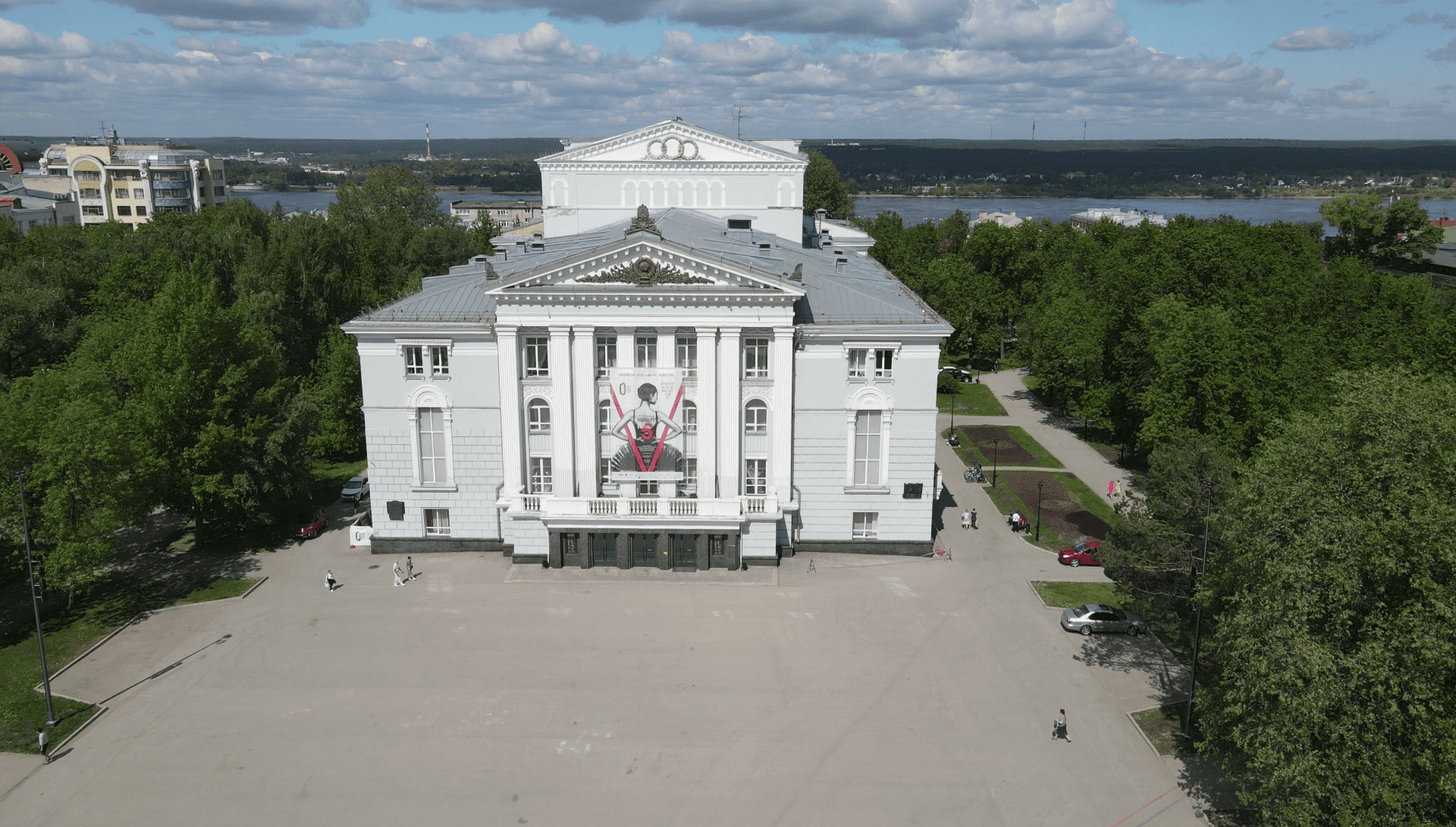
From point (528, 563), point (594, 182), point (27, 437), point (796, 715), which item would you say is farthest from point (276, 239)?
point (796, 715)

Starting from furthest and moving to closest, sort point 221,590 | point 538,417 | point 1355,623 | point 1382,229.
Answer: point 1382,229 → point 538,417 → point 221,590 → point 1355,623

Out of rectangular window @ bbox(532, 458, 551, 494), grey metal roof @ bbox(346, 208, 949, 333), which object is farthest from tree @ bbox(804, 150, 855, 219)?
rectangular window @ bbox(532, 458, 551, 494)

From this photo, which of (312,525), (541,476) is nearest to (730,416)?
(541,476)

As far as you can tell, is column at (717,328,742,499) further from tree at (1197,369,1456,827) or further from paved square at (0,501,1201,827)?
tree at (1197,369,1456,827)

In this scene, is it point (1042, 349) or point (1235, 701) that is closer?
point (1235, 701)

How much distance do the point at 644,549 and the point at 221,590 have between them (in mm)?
21541

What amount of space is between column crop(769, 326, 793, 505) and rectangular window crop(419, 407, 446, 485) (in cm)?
1789

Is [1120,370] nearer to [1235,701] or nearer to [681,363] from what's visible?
[681,363]

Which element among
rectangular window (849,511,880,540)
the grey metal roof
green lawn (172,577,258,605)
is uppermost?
the grey metal roof

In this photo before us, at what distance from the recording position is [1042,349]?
84.6 metres

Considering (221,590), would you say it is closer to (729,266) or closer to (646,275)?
(646,275)

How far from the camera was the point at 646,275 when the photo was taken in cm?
4788

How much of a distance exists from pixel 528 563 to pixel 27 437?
23970mm

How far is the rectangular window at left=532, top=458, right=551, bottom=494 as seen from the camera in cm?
5150
